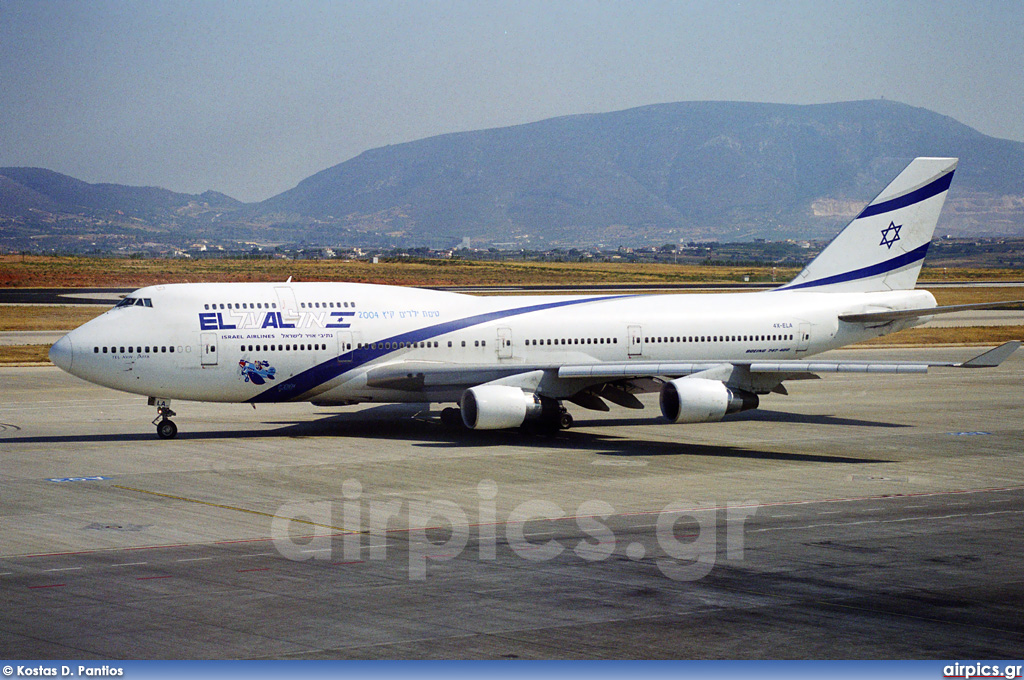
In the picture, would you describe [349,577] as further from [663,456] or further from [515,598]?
[663,456]

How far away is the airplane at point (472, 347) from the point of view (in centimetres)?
3925

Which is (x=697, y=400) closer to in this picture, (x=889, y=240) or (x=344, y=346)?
(x=344, y=346)

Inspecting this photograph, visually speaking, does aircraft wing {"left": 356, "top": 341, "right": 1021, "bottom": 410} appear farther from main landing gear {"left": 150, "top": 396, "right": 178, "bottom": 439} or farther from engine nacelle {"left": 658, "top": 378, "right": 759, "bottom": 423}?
main landing gear {"left": 150, "top": 396, "right": 178, "bottom": 439}

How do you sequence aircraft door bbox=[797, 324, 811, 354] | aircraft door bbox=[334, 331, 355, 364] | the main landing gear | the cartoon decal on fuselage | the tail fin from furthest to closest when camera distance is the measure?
the tail fin < aircraft door bbox=[797, 324, 811, 354] < aircraft door bbox=[334, 331, 355, 364] < the main landing gear < the cartoon decal on fuselage

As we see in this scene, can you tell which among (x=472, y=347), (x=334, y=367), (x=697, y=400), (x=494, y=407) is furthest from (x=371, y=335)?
(x=697, y=400)

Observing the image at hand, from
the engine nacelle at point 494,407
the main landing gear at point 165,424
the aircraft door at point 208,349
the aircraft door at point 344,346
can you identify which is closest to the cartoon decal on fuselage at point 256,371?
the aircraft door at point 208,349

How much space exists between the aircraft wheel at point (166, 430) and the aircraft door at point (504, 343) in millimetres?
11457

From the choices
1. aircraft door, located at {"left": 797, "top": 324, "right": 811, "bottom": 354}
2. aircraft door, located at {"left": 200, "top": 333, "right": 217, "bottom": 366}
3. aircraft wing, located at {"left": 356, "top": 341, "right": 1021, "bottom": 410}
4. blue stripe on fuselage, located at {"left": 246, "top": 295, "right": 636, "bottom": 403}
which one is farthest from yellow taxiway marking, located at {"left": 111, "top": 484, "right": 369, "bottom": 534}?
aircraft door, located at {"left": 797, "top": 324, "right": 811, "bottom": 354}

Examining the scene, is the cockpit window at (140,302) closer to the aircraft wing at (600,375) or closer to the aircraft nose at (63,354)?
the aircraft nose at (63,354)

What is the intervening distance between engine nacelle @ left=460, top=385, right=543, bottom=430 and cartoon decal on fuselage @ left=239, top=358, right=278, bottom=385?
6645 millimetres

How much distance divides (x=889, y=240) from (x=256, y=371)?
83.3 ft

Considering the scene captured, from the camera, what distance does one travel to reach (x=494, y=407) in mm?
38781

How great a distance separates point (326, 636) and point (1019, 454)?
87.4ft

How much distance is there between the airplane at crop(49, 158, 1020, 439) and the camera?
3925 cm
